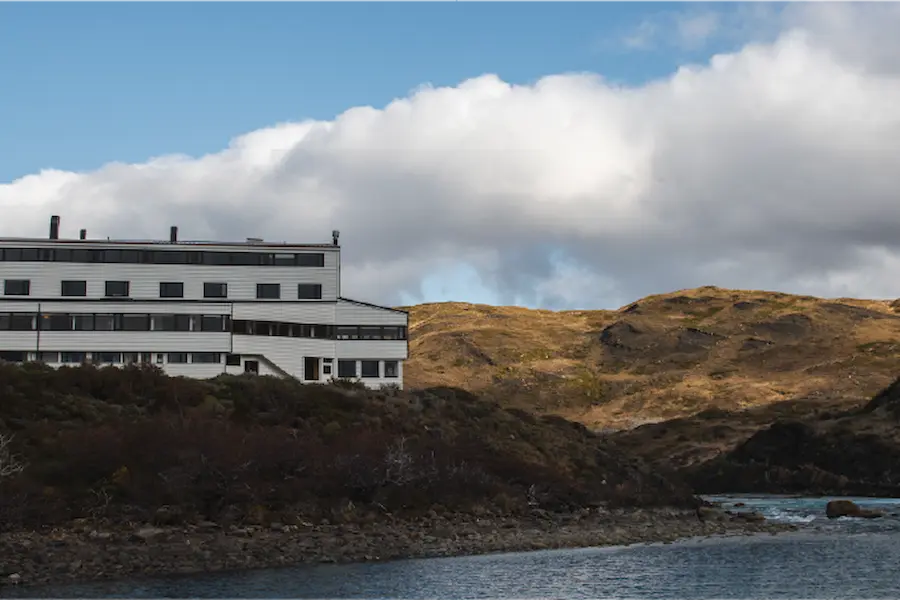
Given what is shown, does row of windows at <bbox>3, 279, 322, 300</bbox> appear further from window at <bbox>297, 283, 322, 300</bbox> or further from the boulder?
the boulder

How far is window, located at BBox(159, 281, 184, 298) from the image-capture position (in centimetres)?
8206

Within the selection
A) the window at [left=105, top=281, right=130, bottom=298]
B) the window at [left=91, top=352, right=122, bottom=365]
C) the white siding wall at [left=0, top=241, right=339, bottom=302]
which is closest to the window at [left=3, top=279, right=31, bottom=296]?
the white siding wall at [left=0, top=241, right=339, bottom=302]

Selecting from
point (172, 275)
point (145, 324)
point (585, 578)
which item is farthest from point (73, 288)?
point (585, 578)

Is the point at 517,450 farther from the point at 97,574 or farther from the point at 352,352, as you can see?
the point at 97,574

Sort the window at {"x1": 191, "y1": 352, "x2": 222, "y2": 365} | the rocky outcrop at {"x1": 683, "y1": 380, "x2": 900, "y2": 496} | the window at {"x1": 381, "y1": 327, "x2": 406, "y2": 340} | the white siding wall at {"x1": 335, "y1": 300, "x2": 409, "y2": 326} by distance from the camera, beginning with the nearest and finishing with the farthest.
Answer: the window at {"x1": 191, "y1": 352, "x2": 222, "y2": 365} < the white siding wall at {"x1": 335, "y1": 300, "x2": 409, "y2": 326} < the window at {"x1": 381, "y1": 327, "x2": 406, "y2": 340} < the rocky outcrop at {"x1": 683, "y1": 380, "x2": 900, "y2": 496}

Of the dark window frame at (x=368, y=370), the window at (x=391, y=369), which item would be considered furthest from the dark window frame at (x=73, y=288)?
the window at (x=391, y=369)

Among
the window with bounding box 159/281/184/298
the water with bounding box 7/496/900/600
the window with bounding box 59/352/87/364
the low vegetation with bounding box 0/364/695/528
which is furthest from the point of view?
the window with bounding box 159/281/184/298

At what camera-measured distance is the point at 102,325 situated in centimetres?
8044

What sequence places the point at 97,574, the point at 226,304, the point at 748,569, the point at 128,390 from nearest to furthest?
the point at 97,574, the point at 748,569, the point at 128,390, the point at 226,304

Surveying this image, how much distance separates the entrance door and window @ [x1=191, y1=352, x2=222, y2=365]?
7.04 meters

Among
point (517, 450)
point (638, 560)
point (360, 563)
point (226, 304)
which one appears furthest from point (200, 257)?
point (638, 560)

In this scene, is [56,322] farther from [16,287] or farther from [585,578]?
[585,578]

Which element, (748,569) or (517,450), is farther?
(517,450)

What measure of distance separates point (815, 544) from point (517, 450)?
892 inches
